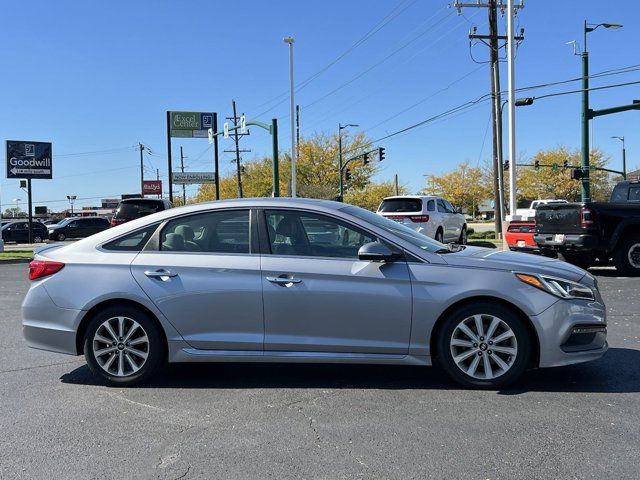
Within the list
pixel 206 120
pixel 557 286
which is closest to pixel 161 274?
pixel 557 286

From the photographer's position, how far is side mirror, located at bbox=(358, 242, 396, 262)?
4.55 m

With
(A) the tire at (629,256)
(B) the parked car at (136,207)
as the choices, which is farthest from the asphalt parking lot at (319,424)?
(B) the parked car at (136,207)

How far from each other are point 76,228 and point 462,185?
53.2m

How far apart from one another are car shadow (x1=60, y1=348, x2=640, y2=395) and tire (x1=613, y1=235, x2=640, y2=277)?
6.78 meters

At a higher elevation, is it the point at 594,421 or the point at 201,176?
the point at 201,176

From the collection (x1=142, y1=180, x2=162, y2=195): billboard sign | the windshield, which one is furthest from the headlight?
(x1=142, y1=180, x2=162, y2=195): billboard sign

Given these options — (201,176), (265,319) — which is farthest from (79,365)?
(201,176)

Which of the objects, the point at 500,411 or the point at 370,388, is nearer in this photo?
the point at 500,411

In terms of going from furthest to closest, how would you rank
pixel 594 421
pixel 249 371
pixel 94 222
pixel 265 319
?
Answer: pixel 94 222 → pixel 249 371 → pixel 265 319 → pixel 594 421

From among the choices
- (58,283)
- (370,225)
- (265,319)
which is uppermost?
(370,225)

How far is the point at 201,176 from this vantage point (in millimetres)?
48656

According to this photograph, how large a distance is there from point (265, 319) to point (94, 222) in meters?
37.4

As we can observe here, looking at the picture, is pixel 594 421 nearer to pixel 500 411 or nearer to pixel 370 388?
pixel 500 411

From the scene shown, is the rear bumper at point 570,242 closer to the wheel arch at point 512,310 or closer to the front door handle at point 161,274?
the wheel arch at point 512,310
